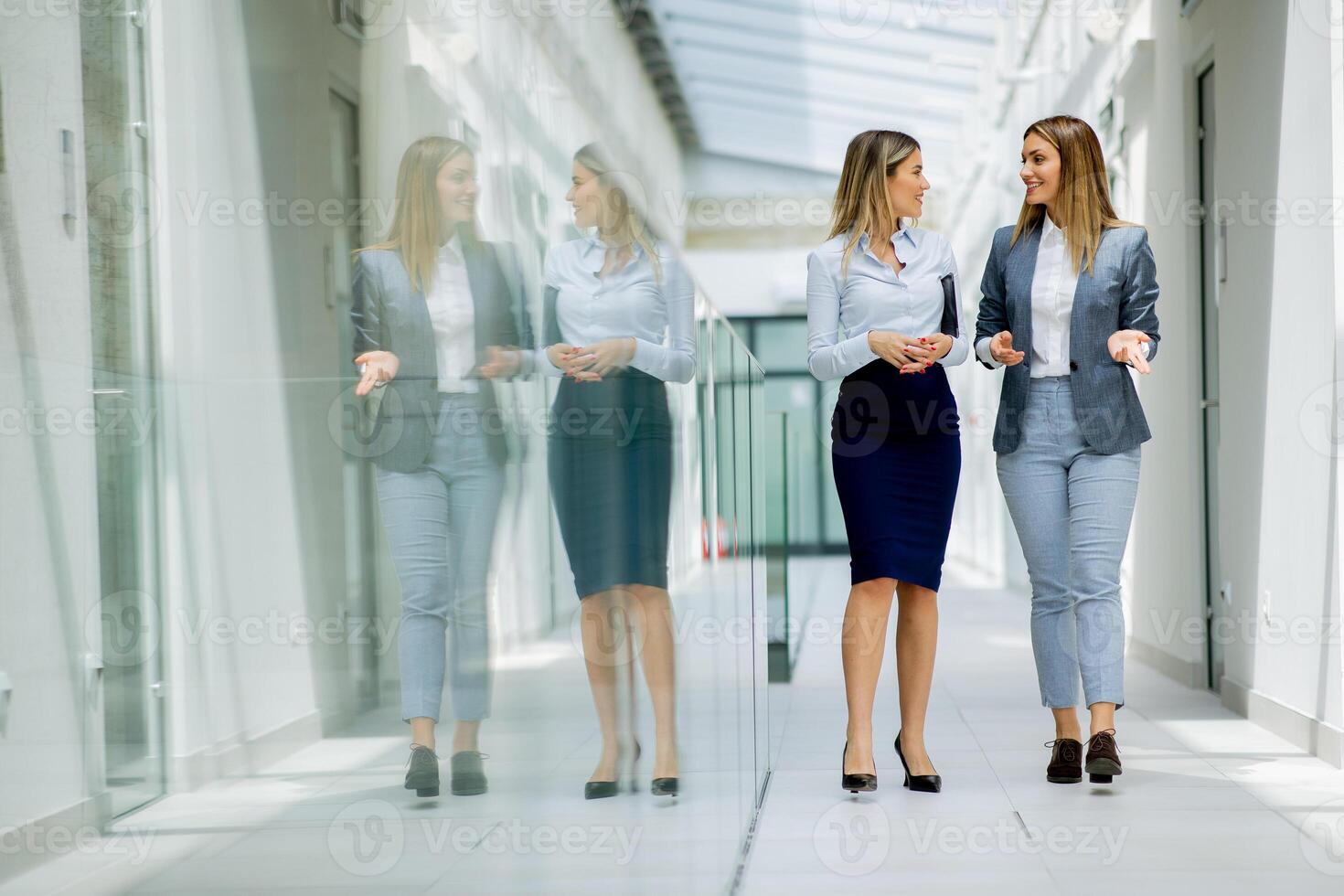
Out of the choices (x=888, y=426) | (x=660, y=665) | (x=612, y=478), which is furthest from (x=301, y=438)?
(x=888, y=426)

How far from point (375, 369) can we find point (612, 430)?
1.44 feet

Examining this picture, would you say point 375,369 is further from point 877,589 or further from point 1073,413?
point 1073,413

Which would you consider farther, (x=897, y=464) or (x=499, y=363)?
(x=897, y=464)

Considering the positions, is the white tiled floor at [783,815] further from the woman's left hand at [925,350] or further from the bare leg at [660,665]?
the woman's left hand at [925,350]

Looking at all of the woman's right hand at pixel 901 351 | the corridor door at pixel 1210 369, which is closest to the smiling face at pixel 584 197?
the woman's right hand at pixel 901 351

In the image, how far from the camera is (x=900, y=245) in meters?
2.90

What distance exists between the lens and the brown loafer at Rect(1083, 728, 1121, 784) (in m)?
2.81

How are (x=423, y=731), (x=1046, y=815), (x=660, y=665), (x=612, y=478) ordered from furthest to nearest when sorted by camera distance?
(x=1046, y=815), (x=660, y=665), (x=612, y=478), (x=423, y=731)


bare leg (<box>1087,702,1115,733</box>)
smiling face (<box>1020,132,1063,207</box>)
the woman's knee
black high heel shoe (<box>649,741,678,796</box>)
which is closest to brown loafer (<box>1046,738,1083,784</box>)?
bare leg (<box>1087,702,1115,733</box>)

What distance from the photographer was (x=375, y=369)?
958mm

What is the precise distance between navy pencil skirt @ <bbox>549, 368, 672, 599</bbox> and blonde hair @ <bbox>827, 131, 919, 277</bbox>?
1.35m

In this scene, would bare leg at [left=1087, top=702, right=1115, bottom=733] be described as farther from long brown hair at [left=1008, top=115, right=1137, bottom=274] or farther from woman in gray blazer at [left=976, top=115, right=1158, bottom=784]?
long brown hair at [left=1008, top=115, right=1137, bottom=274]

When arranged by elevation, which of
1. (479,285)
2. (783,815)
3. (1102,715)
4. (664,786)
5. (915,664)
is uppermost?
(479,285)

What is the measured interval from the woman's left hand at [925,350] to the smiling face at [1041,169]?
49 centimetres
